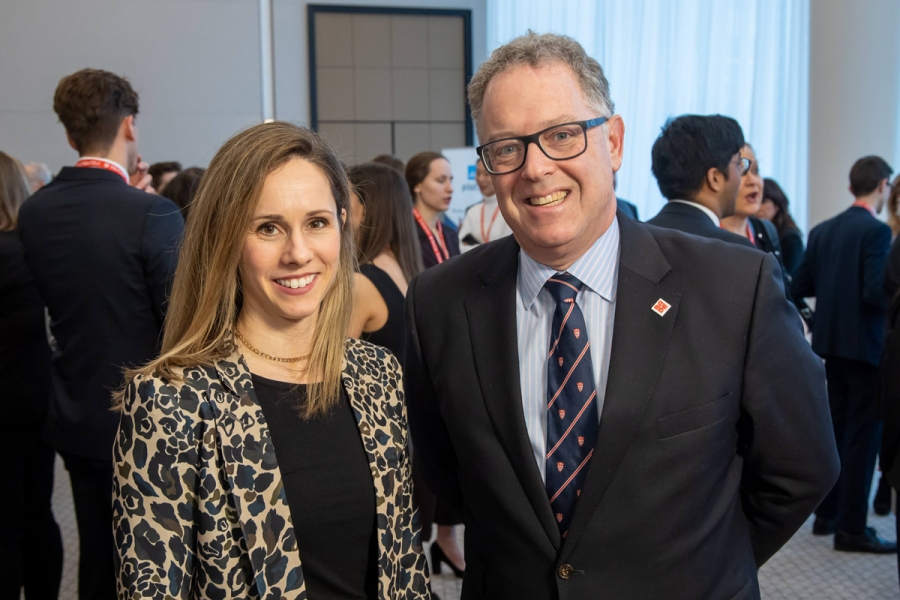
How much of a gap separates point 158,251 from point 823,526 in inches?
134

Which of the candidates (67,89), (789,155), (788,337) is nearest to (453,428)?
(788,337)

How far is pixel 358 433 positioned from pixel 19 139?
20.2 ft

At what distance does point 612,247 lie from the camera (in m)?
1.51

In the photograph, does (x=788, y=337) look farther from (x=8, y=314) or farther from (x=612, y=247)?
(x=8, y=314)

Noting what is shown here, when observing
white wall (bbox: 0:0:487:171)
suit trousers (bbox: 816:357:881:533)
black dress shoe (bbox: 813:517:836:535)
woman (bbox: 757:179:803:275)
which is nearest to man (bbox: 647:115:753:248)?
suit trousers (bbox: 816:357:881:533)

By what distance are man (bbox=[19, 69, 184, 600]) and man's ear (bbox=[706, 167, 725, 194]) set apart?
1761 millimetres

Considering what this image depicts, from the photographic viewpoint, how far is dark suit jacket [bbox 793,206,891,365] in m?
3.89

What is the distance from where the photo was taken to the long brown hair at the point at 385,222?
3.09 m

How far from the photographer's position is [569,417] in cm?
141

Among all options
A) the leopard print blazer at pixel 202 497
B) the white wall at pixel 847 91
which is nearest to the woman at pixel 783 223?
the white wall at pixel 847 91

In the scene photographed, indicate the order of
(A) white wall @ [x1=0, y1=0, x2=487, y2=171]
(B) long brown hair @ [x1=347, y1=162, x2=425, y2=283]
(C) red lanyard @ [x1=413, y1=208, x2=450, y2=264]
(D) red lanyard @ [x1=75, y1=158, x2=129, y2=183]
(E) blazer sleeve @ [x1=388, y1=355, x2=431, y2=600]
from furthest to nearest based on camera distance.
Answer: (A) white wall @ [x1=0, y1=0, x2=487, y2=171] → (C) red lanyard @ [x1=413, y1=208, x2=450, y2=264] → (B) long brown hair @ [x1=347, y1=162, x2=425, y2=283] → (D) red lanyard @ [x1=75, y1=158, x2=129, y2=183] → (E) blazer sleeve @ [x1=388, y1=355, x2=431, y2=600]

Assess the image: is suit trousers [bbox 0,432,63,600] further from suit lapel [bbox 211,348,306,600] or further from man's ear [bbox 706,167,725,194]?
man's ear [bbox 706,167,725,194]

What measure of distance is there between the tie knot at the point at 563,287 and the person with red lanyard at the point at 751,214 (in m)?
1.58

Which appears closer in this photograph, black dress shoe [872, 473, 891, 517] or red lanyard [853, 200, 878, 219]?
red lanyard [853, 200, 878, 219]
